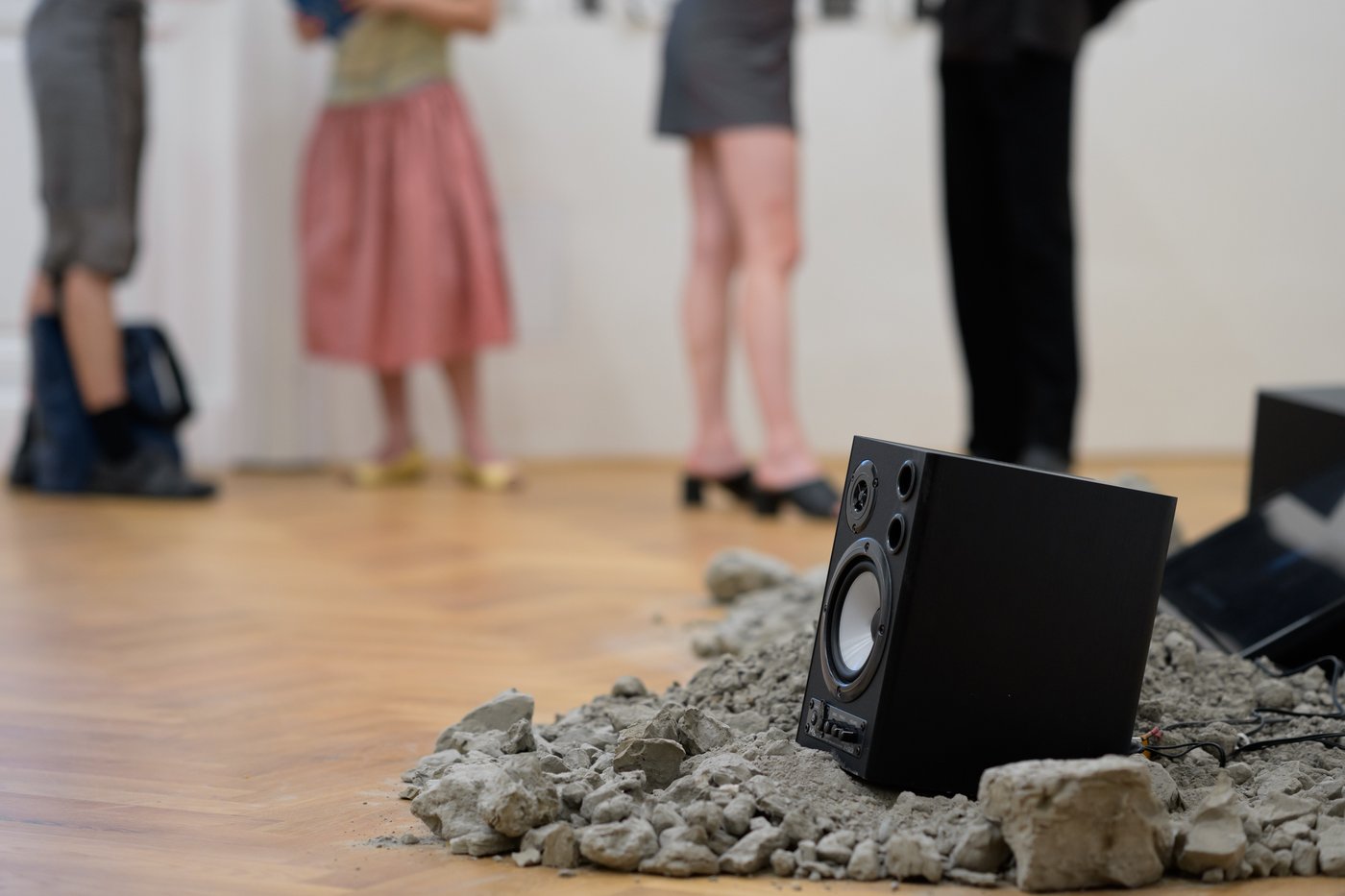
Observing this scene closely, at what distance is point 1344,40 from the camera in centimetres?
439

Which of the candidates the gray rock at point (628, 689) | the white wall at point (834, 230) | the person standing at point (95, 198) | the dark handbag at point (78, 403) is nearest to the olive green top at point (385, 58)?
the white wall at point (834, 230)

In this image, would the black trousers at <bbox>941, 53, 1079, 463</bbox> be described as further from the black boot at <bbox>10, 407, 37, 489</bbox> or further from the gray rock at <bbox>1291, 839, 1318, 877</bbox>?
the black boot at <bbox>10, 407, 37, 489</bbox>

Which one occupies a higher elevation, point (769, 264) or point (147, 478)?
point (769, 264)

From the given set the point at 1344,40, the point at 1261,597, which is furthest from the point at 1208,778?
the point at 1344,40

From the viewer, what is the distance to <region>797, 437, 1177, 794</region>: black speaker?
909mm

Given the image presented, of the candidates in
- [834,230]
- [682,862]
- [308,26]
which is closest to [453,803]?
[682,862]

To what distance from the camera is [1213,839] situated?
2.78 feet

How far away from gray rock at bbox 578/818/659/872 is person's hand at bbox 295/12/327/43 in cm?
300

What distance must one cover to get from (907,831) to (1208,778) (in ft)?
0.81

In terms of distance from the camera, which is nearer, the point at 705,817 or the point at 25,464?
the point at 705,817

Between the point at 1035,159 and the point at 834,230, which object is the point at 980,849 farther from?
the point at 834,230

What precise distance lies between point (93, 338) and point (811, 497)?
144cm

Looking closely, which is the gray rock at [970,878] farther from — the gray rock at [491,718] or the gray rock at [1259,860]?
the gray rock at [491,718]

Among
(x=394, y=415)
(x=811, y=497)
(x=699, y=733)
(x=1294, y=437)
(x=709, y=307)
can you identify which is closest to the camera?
(x=699, y=733)
